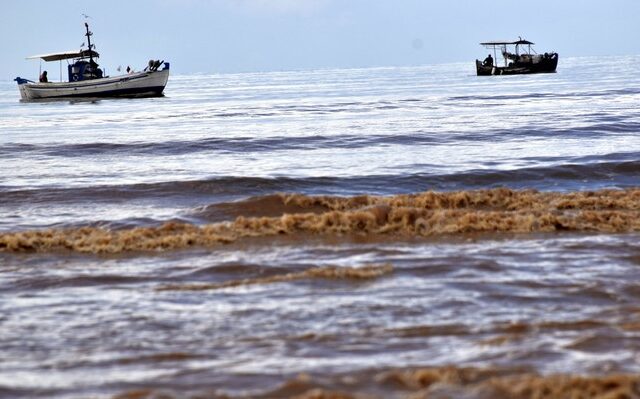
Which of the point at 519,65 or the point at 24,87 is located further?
the point at 519,65

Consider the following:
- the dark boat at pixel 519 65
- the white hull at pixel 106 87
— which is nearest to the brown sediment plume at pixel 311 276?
the white hull at pixel 106 87

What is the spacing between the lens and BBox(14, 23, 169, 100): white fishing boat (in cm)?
6272

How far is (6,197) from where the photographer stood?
50.2 ft

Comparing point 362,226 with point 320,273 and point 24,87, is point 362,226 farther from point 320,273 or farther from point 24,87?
point 24,87

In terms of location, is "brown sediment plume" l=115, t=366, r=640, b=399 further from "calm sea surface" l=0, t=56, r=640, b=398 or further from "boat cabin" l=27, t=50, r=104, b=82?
"boat cabin" l=27, t=50, r=104, b=82

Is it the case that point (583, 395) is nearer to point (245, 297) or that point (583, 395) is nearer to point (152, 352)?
point (152, 352)

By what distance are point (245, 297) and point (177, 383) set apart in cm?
225

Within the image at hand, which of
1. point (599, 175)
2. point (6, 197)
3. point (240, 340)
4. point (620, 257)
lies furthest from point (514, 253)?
point (6, 197)

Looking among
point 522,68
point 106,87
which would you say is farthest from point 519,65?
point 106,87

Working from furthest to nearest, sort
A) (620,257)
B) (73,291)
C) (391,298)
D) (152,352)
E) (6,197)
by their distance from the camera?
(6,197)
(620,257)
(73,291)
(391,298)
(152,352)

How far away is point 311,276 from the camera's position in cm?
829

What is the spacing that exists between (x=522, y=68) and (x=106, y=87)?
151 feet

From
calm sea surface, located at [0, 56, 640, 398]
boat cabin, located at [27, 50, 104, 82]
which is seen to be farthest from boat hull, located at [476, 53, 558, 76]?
calm sea surface, located at [0, 56, 640, 398]

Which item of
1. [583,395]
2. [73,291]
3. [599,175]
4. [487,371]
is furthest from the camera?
[599,175]
